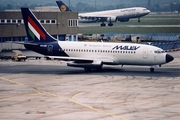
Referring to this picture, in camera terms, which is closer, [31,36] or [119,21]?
[31,36]

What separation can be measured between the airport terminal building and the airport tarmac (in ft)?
59.5

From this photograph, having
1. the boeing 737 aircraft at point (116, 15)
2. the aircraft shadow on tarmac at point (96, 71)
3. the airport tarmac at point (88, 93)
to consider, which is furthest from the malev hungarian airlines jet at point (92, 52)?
the boeing 737 aircraft at point (116, 15)

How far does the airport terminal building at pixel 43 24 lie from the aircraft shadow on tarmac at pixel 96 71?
19313 millimetres

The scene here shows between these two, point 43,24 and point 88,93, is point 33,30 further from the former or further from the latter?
point 43,24

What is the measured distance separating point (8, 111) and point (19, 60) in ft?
119

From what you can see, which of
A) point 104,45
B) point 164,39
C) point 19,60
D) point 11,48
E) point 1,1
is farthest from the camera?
point 1,1

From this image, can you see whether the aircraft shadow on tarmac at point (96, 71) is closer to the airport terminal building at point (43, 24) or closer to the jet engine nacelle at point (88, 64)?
the jet engine nacelle at point (88, 64)

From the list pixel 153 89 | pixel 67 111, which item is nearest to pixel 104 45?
pixel 153 89

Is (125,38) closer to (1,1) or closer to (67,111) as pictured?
(1,1)

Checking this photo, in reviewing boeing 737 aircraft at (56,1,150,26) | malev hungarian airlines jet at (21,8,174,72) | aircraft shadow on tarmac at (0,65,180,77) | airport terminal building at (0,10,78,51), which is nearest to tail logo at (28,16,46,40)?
malev hungarian airlines jet at (21,8,174,72)

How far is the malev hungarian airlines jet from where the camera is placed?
54188mm

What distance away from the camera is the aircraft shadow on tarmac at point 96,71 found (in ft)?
177

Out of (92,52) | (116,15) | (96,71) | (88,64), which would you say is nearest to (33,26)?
(92,52)

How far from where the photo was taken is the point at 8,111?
32406 mm
